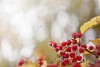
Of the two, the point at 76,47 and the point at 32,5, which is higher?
the point at 32,5

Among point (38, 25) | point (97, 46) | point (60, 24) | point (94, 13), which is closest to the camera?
point (97, 46)

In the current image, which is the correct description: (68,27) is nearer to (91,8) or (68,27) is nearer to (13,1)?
(91,8)

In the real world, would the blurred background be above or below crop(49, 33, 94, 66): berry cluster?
above

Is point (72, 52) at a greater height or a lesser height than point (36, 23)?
lesser

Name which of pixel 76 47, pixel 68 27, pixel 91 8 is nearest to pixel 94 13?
pixel 91 8

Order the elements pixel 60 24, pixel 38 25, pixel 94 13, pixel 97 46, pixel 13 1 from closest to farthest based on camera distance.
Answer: pixel 97 46 → pixel 94 13 → pixel 60 24 → pixel 38 25 → pixel 13 1

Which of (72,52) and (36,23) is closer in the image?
(72,52)

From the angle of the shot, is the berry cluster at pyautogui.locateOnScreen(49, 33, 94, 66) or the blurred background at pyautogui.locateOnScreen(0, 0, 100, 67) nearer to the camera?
the berry cluster at pyautogui.locateOnScreen(49, 33, 94, 66)

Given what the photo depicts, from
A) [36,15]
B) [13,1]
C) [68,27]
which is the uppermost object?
[13,1]
